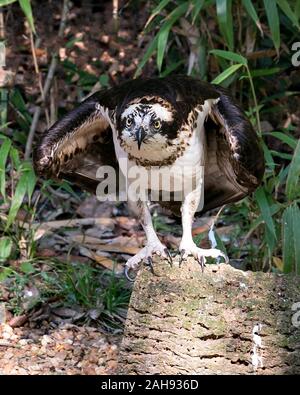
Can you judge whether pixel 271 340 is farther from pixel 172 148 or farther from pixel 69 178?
pixel 69 178

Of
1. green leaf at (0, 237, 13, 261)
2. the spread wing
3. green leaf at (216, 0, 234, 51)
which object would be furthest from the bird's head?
green leaf at (0, 237, 13, 261)

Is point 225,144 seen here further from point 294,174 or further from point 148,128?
point 148,128

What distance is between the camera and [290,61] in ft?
29.7

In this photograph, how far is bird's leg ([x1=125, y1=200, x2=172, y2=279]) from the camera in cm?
565

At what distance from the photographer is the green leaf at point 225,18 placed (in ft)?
23.1

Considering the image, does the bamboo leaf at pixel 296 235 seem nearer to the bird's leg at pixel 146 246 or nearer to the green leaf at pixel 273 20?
the bird's leg at pixel 146 246

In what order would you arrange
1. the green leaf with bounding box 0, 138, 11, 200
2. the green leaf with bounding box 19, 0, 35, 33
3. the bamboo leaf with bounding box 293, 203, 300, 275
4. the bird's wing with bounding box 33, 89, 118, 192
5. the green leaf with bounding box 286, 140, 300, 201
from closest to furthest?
the bird's wing with bounding box 33, 89, 118, 192
the green leaf with bounding box 286, 140, 300, 201
the bamboo leaf with bounding box 293, 203, 300, 275
the green leaf with bounding box 0, 138, 11, 200
the green leaf with bounding box 19, 0, 35, 33

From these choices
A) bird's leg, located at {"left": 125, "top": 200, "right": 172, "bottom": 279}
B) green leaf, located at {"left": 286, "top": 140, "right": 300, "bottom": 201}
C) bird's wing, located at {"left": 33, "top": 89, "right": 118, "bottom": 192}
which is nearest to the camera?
bird's leg, located at {"left": 125, "top": 200, "right": 172, "bottom": 279}

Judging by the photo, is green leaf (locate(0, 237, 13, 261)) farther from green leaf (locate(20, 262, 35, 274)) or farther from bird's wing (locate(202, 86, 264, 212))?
bird's wing (locate(202, 86, 264, 212))

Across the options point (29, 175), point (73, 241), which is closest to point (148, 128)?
point (29, 175)

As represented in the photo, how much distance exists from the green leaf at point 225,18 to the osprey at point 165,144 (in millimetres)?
965

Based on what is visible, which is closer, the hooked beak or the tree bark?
the tree bark

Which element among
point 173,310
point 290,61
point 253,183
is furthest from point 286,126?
point 173,310

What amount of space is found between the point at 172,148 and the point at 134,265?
0.81 metres
